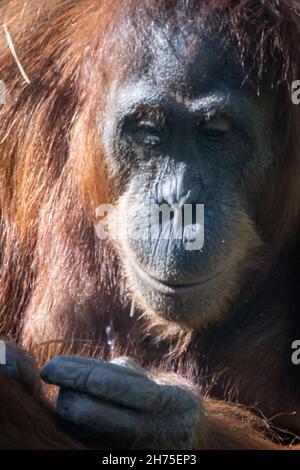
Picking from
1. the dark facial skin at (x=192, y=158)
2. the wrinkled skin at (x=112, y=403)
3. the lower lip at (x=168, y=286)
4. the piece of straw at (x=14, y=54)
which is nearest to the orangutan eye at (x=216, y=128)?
the dark facial skin at (x=192, y=158)

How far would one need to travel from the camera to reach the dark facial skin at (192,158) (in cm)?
302

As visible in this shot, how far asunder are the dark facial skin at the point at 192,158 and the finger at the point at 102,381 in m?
0.47

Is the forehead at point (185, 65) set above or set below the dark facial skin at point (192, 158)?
above

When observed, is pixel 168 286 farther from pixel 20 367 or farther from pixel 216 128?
pixel 20 367

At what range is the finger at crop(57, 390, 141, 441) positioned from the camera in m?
2.54

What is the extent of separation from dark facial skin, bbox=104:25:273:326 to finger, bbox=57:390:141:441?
0.53 m

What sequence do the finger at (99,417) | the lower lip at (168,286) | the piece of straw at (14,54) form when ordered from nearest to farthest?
1. the finger at (99,417)
2. the lower lip at (168,286)
3. the piece of straw at (14,54)

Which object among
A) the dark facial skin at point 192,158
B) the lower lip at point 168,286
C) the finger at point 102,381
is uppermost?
the dark facial skin at point 192,158

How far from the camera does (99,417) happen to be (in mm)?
2539

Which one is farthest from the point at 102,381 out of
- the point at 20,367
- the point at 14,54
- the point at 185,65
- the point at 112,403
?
the point at 14,54

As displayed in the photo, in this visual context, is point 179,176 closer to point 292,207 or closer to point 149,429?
point 292,207

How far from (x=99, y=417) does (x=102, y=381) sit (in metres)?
0.08

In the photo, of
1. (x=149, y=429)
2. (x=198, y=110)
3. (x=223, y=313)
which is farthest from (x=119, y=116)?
(x=149, y=429)

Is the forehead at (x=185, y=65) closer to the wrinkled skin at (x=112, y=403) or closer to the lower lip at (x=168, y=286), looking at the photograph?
the lower lip at (x=168, y=286)
